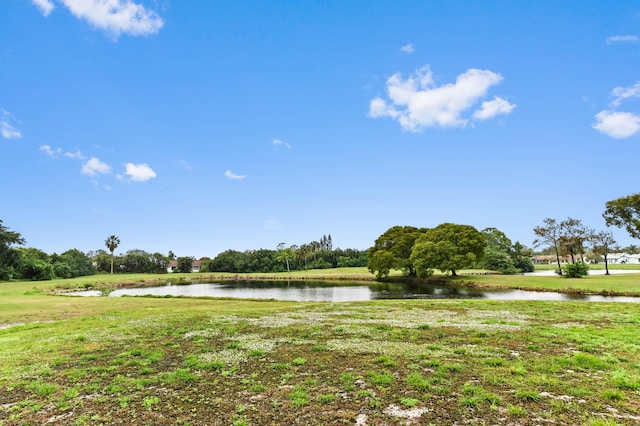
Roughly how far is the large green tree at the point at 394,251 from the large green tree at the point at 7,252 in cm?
8358

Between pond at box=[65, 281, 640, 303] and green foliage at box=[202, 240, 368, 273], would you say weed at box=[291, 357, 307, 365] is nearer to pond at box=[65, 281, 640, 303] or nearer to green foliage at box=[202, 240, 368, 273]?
pond at box=[65, 281, 640, 303]

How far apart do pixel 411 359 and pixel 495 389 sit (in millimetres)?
2972

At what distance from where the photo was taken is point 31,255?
354 feet

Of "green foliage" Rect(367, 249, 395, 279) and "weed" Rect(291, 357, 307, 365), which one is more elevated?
"green foliage" Rect(367, 249, 395, 279)

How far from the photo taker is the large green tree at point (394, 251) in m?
73.1

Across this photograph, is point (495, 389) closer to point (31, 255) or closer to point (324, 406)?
point (324, 406)

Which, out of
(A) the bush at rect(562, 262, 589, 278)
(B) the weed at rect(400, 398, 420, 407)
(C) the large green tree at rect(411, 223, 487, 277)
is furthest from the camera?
(C) the large green tree at rect(411, 223, 487, 277)

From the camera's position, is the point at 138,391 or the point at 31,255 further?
the point at 31,255

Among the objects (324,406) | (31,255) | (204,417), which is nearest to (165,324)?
(204,417)

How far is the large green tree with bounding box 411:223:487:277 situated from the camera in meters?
63.7

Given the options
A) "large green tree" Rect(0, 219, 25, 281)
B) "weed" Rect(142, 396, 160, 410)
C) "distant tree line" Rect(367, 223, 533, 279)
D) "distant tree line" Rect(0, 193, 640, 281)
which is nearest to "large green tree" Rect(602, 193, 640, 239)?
"distant tree line" Rect(0, 193, 640, 281)

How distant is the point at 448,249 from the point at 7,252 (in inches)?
3909

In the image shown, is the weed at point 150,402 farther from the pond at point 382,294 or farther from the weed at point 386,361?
the pond at point 382,294

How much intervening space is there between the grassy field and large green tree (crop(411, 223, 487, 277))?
4650 centimetres
